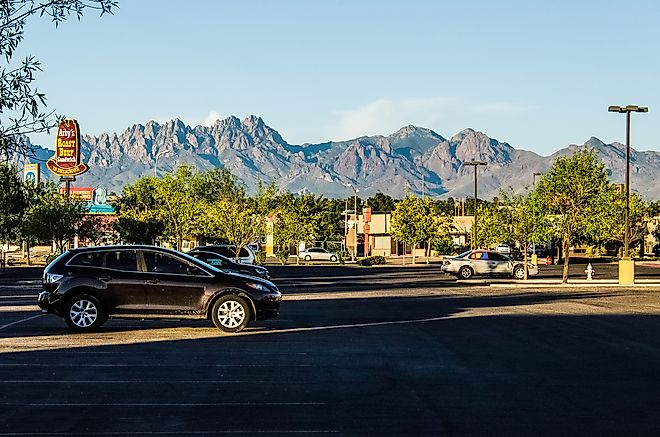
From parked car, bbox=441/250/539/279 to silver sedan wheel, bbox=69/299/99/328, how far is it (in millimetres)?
29954

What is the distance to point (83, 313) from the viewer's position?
1839 centimetres

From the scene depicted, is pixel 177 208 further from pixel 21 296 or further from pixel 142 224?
pixel 21 296

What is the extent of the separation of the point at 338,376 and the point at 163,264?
269 inches

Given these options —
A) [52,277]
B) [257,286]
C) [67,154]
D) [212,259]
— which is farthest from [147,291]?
[67,154]

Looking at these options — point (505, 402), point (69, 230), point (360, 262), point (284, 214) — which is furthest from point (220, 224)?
point (505, 402)

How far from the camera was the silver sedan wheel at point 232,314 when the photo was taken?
18.5 m

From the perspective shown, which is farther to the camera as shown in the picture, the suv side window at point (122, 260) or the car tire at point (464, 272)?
the car tire at point (464, 272)

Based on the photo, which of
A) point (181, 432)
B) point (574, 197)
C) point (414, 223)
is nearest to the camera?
point (181, 432)

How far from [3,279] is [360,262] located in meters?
33.1

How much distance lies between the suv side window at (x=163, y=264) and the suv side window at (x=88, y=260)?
0.88m

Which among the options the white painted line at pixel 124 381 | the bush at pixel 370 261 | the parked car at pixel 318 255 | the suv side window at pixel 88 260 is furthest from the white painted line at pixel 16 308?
the parked car at pixel 318 255

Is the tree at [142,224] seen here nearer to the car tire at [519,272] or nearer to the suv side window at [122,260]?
the car tire at [519,272]

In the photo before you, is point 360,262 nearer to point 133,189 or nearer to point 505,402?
point 133,189

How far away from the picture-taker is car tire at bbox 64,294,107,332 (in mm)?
18391
